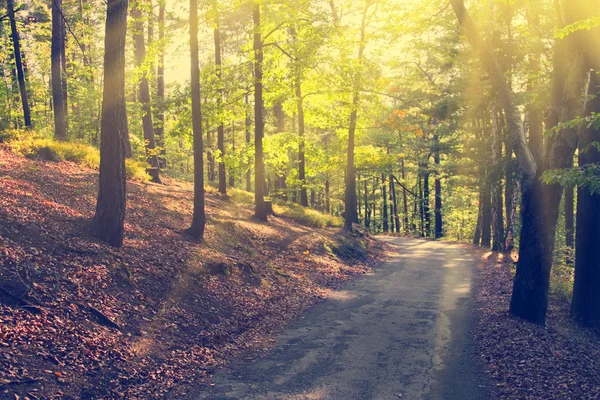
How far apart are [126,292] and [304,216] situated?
15.3m

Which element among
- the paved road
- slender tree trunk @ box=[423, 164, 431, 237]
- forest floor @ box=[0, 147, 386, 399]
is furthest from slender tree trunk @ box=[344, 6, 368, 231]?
slender tree trunk @ box=[423, 164, 431, 237]

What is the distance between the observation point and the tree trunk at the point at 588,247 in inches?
422

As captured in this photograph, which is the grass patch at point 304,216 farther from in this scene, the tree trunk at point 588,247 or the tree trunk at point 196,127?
the tree trunk at point 588,247

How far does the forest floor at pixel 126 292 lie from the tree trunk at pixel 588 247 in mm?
6704

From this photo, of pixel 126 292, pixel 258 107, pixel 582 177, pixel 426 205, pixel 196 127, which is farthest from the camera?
pixel 426 205

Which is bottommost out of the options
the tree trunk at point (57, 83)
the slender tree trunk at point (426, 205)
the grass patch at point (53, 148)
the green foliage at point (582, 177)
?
the slender tree trunk at point (426, 205)

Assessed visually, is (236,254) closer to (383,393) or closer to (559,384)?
(383,393)

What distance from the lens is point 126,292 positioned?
9219mm

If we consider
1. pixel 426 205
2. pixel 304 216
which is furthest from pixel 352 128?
pixel 426 205

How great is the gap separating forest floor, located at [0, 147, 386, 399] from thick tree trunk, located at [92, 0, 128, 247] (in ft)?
1.51

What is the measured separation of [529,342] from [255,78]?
13919 millimetres

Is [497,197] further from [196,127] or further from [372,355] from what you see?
[372,355]

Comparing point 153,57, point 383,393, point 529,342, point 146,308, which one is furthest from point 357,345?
point 153,57

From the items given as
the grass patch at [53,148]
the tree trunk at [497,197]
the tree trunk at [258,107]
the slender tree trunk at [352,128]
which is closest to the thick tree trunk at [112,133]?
the grass patch at [53,148]
